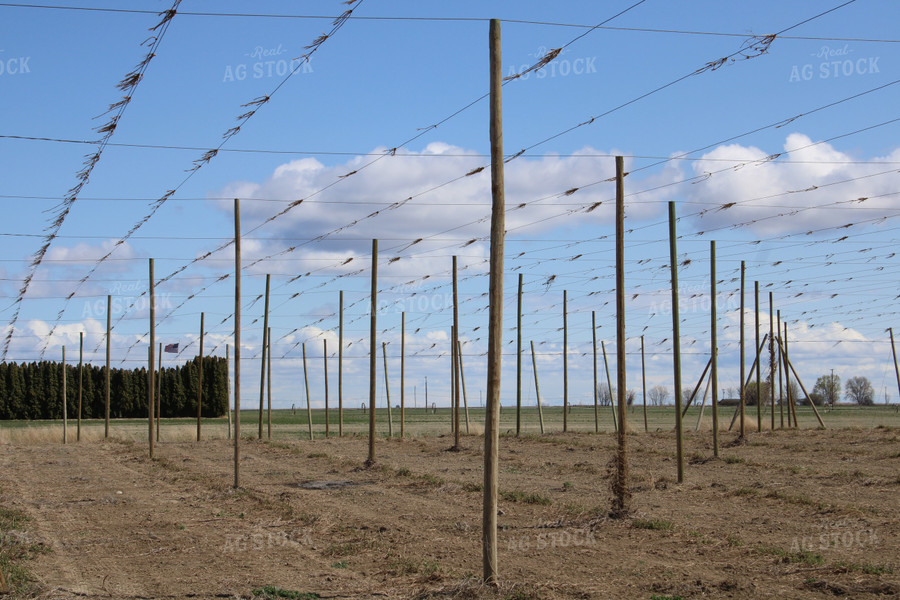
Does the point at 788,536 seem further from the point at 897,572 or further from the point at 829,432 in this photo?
the point at 829,432

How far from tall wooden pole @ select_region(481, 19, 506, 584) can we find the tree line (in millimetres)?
69198

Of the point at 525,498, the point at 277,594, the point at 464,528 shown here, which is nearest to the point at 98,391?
the point at 525,498

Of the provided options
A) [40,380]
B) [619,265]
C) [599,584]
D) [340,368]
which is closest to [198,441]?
[340,368]

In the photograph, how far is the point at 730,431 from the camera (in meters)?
38.2

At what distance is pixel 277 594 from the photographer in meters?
9.91

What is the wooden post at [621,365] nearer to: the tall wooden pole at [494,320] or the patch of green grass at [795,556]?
the patch of green grass at [795,556]

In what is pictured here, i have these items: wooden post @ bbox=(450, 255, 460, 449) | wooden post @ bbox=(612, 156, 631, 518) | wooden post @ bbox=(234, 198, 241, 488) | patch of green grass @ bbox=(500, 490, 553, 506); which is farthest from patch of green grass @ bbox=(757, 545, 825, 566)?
wooden post @ bbox=(450, 255, 460, 449)

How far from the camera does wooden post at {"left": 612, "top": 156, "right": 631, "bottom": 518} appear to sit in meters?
15.1

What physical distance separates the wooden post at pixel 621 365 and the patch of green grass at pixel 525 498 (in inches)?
92.1

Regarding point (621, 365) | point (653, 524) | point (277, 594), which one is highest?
point (621, 365)

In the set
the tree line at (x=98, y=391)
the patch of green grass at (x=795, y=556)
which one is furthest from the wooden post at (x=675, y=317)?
the tree line at (x=98, y=391)

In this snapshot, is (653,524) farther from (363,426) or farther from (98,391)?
(98,391)

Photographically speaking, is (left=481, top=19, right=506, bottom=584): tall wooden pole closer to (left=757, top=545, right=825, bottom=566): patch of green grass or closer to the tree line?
(left=757, top=545, right=825, bottom=566): patch of green grass

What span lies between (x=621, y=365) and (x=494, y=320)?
597 cm
